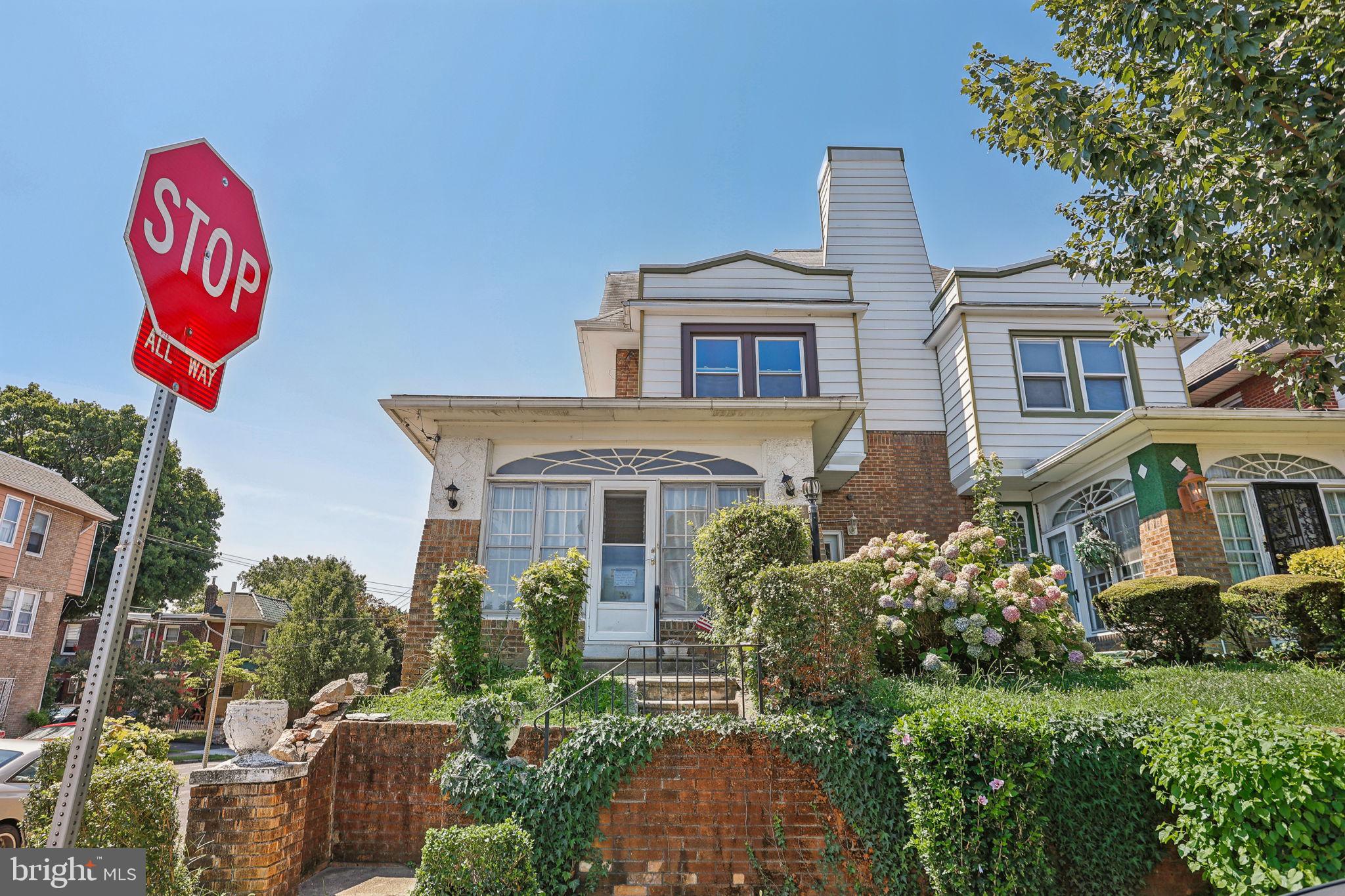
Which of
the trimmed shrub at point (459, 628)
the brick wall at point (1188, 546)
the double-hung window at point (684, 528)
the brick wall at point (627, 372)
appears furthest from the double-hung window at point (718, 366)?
the brick wall at point (1188, 546)

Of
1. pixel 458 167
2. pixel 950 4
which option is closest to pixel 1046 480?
pixel 950 4

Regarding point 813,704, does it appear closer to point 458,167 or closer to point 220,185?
point 220,185

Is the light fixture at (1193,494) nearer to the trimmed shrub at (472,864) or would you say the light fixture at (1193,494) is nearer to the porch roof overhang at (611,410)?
the porch roof overhang at (611,410)

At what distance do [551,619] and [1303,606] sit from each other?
8.12 metres

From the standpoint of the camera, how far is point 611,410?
1030 centimetres

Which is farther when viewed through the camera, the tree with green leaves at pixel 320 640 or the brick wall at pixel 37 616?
the brick wall at pixel 37 616

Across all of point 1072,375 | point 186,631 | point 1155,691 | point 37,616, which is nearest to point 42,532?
point 37,616

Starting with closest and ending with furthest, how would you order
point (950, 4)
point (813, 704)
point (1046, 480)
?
point (813, 704)
point (950, 4)
point (1046, 480)

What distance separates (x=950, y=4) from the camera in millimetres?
8258

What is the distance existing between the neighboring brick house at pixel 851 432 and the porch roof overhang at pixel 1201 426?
0.04 meters

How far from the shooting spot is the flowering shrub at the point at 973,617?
7633 mm

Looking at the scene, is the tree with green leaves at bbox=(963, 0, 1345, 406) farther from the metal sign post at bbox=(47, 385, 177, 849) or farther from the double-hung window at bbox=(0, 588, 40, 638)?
the double-hung window at bbox=(0, 588, 40, 638)

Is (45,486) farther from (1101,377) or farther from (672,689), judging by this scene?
(1101,377)

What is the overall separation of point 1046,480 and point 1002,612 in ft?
19.1
